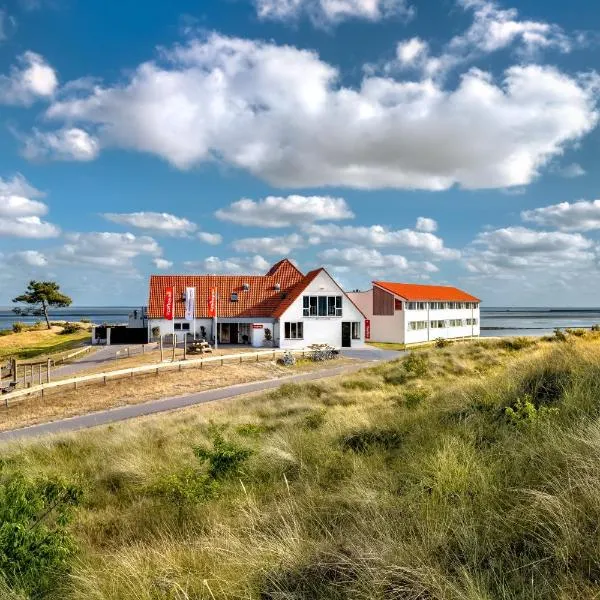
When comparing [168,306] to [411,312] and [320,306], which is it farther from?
[411,312]

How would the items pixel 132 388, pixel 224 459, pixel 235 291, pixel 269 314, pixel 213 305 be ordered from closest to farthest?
pixel 224 459 → pixel 132 388 → pixel 213 305 → pixel 269 314 → pixel 235 291

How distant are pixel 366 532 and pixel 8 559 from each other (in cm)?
409

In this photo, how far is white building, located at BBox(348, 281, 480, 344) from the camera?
5597 cm

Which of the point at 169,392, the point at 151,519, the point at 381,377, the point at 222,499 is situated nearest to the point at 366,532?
the point at 222,499

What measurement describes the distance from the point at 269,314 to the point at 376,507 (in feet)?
142

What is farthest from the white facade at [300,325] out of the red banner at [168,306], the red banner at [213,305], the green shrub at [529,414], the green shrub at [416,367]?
the green shrub at [529,414]

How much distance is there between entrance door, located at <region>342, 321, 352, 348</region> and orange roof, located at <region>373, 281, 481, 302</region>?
1038cm

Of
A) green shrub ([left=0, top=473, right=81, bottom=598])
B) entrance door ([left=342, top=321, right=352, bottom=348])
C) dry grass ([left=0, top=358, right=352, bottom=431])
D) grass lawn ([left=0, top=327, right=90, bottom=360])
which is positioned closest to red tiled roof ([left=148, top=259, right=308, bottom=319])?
entrance door ([left=342, top=321, right=352, bottom=348])

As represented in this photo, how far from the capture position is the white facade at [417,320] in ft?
183

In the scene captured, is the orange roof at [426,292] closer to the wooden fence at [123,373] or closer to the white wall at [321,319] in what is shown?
the white wall at [321,319]

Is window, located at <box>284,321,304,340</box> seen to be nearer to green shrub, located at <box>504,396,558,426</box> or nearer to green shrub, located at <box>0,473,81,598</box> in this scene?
green shrub, located at <box>504,396,558,426</box>

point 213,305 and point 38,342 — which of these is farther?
point 38,342

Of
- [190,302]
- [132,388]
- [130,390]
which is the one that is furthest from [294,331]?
[130,390]

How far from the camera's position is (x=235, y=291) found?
5091 cm
